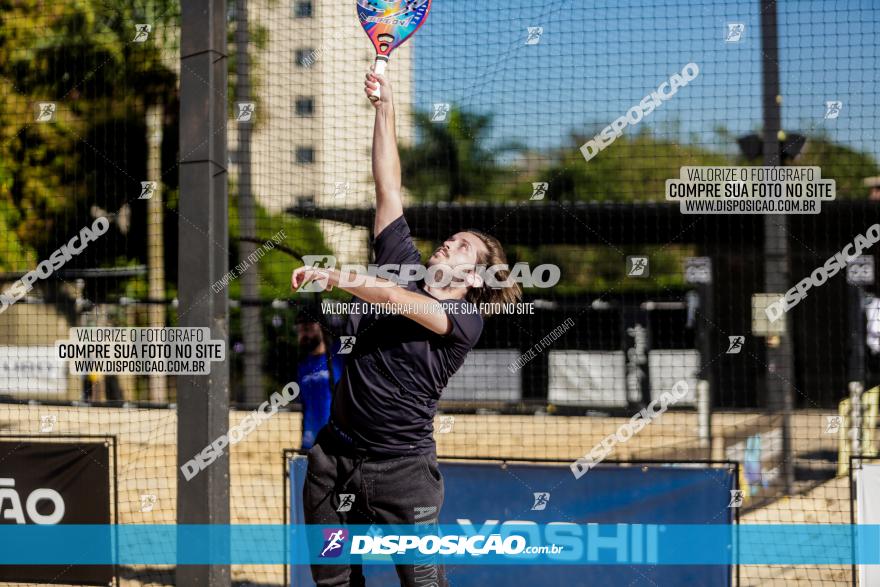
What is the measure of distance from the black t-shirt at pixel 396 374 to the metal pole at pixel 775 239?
480cm

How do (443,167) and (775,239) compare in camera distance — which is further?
(443,167)

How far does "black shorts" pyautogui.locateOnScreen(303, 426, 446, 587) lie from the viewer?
3.19 m

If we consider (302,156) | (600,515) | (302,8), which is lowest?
(600,515)

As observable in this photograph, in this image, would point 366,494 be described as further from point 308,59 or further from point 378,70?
point 308,59

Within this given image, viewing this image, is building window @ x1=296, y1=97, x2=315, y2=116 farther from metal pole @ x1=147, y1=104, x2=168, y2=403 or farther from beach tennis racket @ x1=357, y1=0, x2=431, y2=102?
beach tennis racket @ x1=357, y1=0, x2=431, y2=102

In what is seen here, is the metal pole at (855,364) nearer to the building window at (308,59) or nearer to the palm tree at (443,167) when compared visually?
the building window at (308,59)

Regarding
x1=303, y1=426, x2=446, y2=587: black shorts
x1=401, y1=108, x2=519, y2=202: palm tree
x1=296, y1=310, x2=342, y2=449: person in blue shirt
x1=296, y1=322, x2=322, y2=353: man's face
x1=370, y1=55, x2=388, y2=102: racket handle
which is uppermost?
x1=401, y1=108, x2=519, y2=202: palm tree

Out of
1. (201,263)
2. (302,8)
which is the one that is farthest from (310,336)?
(302,8)

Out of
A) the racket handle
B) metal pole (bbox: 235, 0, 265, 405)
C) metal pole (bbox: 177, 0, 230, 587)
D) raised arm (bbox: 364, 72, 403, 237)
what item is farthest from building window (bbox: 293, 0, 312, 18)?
raised arm (bbox: 364, 72, 403, 237)

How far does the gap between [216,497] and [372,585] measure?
3.67 feet

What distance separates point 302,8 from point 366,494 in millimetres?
4629

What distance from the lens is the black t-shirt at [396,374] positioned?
10.7 feet

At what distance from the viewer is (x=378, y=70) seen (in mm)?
3621

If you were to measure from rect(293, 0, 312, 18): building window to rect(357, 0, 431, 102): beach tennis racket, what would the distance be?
A: 226 centimetres
